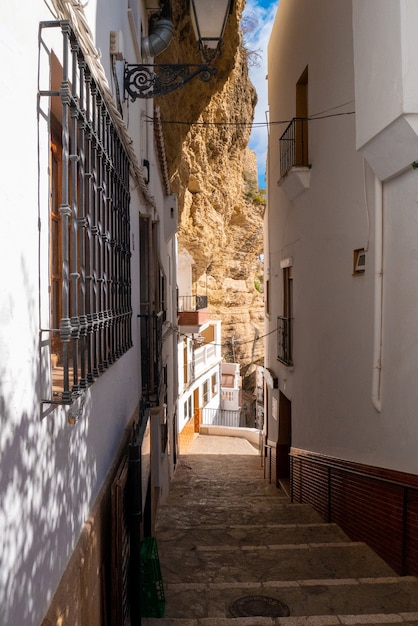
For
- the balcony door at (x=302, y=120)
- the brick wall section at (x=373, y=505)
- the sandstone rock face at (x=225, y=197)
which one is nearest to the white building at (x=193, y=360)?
the sandstone rock face at (x=225, y=197)

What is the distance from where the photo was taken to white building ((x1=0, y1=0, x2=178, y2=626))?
2004 mm

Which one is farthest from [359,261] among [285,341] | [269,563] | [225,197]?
[225,197]

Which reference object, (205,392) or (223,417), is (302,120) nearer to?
(205,392)

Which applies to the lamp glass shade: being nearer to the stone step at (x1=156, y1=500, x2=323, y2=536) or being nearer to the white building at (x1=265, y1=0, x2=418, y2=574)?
the white building at (x1=265, y1=0, x2=418, y2=574)

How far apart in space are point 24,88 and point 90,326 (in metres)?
1.41

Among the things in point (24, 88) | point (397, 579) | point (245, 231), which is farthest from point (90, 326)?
point (245, 231)

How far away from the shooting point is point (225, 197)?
28547mm

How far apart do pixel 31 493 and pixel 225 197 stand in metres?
27.2

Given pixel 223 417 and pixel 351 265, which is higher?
pixel 351 265

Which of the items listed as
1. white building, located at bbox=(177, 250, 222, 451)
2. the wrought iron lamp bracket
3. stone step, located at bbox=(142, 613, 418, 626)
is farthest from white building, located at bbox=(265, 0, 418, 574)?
white building, located at bbox=(177, 250, 222, 451)

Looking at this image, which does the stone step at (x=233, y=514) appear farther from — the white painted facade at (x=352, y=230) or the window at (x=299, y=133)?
the window at (x=299, y=133)

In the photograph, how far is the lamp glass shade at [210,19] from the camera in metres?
5.02

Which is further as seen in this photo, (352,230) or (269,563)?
A: (352,230)

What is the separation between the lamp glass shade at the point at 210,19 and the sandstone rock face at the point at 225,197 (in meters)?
7.25
